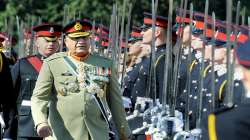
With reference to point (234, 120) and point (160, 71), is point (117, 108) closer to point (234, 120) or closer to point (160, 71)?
point (160, 71)

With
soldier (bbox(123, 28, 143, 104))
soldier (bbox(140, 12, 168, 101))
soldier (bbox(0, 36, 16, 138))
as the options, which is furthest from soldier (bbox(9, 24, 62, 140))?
soldier (bbox(123, 28, 143, 104))

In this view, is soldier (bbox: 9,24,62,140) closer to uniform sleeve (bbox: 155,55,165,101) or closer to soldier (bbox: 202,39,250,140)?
uniform sleeve (bbox: 155,55,165,101)

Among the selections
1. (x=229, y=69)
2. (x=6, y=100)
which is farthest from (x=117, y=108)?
(x=229, y=69)

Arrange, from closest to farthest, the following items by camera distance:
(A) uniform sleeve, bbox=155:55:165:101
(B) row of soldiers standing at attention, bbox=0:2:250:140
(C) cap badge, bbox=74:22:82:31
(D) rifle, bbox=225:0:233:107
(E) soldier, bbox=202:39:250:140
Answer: (E) soldier, bbox=202:39:250:140 → (D) rifle, bbox=225:0:233:107 → (B) row of soldiers standing at attention, bbox=0:2:250:140 → (C) cap badge, bbox=74:22:82:31 → (A) uniform sleeve, bbox=155:55:165:101

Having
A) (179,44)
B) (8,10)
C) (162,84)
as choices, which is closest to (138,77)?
(162,84)

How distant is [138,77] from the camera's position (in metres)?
12.9

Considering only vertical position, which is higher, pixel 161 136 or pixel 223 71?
pixel 223 71

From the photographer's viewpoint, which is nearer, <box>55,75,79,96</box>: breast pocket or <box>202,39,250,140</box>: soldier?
<box>202,39,250,140</box>: soldier

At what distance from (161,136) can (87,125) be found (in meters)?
1.87

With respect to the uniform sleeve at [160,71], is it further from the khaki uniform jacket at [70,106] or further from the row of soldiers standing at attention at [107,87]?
the khaki uniform jacket at [70,106]

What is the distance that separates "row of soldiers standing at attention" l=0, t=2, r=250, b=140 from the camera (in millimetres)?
8633

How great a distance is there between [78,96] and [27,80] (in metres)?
1.96

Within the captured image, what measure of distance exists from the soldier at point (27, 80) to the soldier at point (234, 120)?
16.9 feet

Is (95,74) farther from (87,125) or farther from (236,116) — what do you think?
(236,116)
